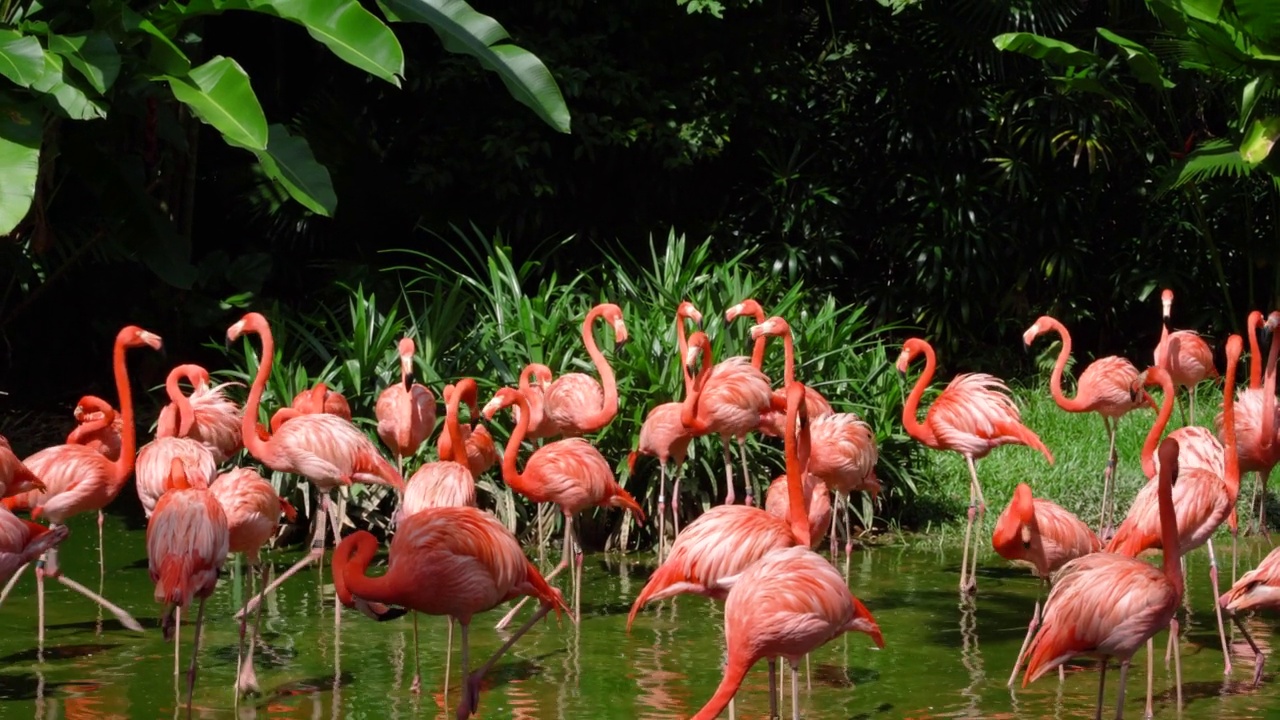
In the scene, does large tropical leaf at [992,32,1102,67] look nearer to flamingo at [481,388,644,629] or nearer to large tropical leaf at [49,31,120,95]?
flamingo at [481,388,644,629]

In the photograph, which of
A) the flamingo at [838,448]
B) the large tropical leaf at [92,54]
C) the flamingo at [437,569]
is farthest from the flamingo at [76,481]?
the flamingo at [838,448]

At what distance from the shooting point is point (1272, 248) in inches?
465

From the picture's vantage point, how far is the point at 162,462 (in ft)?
20.8

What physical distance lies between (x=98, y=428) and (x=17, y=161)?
1497 mm

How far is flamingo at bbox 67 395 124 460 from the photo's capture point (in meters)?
7.07

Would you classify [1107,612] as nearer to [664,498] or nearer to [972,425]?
[972,425]

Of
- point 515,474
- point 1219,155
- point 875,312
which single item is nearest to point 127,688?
point 515,474

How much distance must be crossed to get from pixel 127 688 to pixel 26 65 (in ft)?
8.50

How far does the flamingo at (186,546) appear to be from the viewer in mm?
5074

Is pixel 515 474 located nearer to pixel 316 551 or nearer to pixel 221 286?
pixel 316 551

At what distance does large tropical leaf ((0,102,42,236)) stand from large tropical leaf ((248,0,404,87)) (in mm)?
1068

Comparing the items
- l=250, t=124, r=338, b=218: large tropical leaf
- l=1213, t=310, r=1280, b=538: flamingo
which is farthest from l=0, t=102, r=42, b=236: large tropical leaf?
l=1213, t=310, r=1280, b=538: flamingo

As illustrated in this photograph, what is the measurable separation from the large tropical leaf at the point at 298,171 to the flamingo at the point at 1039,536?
306 centimetres

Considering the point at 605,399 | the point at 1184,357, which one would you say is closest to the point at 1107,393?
the point at 1184,357
